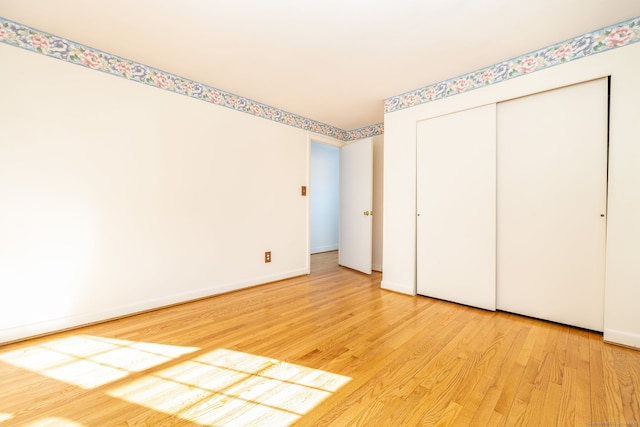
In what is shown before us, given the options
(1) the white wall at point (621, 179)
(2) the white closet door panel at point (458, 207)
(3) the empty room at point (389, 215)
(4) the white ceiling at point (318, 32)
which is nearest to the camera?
(3) the empty room at point (389, 215)

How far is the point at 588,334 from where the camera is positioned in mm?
2002

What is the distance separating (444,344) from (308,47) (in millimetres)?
2527

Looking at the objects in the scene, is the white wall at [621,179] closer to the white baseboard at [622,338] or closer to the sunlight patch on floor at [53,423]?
the white baseboard at [622,338]

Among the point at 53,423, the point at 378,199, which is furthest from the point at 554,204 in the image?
the point at 53,423

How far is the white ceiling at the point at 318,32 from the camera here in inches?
67.5

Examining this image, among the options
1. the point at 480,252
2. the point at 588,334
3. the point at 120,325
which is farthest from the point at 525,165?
the point at 120,325

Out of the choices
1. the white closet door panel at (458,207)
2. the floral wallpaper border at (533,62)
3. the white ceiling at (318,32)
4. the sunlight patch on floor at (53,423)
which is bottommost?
the sunlight patch on floor at (53,423)

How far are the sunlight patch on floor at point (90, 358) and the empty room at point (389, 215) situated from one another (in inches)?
0.8

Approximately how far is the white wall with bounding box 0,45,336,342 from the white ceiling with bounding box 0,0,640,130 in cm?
42

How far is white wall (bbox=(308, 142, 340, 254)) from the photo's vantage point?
18.8ft

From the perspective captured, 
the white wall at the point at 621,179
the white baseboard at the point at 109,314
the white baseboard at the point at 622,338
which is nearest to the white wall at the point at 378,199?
the white baseboard at the point at 109,314

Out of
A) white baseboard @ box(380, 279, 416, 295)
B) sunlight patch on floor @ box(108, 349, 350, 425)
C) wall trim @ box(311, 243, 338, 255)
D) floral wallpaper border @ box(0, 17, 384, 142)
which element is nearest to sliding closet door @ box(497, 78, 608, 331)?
white baseboard @ box(380, 279, 416, 295)

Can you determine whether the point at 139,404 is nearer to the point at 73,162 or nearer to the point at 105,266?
the point at 105,266

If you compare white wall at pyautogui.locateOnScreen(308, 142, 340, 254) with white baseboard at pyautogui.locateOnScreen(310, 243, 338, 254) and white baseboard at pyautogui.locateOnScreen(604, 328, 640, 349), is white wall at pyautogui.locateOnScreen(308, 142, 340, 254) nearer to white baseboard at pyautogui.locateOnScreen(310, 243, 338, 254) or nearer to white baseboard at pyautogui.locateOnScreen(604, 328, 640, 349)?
white baseboard at pyautogui.locateOnScreen(310, 243, 338, 254)
